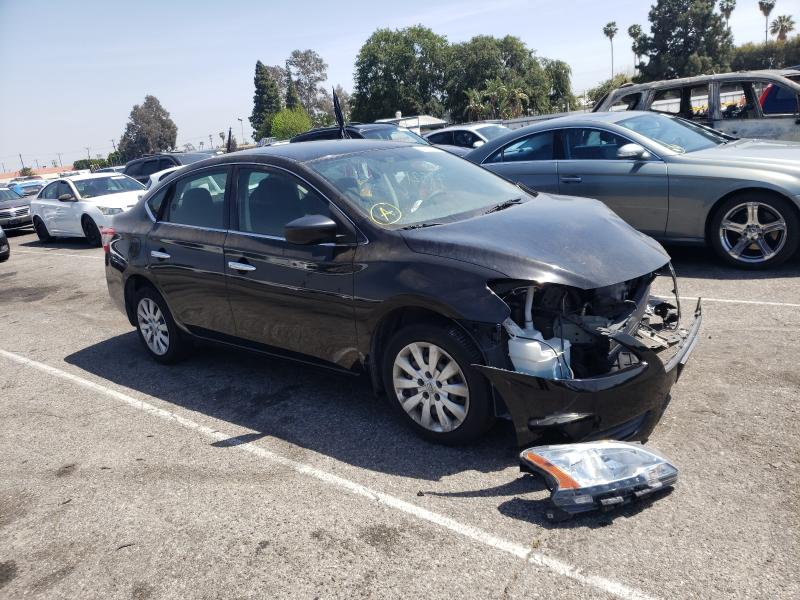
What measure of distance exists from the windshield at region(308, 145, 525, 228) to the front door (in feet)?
0.68

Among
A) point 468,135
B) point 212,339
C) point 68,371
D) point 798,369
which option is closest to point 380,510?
point 212,339

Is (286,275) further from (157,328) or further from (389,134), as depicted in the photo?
(389,134)

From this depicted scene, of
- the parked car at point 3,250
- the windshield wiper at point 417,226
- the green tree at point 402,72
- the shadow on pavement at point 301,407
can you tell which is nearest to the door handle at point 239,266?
the shadow on pavement at point 301,407

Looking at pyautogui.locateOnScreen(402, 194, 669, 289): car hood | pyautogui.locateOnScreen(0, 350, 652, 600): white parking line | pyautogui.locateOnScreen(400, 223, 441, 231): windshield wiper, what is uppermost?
pyautogui.locateOnScreen(400, 223, 441, 231): windshield wiper

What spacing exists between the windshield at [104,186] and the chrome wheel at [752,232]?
12544 mm

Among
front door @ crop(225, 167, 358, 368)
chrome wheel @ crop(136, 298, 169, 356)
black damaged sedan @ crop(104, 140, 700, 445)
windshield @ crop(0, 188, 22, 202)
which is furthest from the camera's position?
windshield @ crop(0, 188, 22, 202)

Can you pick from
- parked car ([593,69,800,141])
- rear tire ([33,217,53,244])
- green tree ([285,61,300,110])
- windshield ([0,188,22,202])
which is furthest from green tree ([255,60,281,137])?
parked car ([593,69,800,141])

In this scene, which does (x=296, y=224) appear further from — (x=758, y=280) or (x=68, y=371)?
(x=758, y=280)

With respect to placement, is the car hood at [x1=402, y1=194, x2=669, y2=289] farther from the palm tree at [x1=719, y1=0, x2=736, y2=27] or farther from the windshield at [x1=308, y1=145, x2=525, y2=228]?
the palm tree at [x1=719, y1=0, x2=736, y2=27]

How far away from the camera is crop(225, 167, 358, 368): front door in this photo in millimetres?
4398

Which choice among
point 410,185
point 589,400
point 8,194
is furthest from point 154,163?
point 589,400

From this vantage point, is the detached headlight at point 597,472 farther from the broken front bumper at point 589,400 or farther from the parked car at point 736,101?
the parked car at point 736,101

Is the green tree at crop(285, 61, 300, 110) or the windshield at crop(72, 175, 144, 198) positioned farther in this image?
the green tree at crop(285, 61, 300, 110)

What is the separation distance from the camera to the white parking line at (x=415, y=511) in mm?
2822
